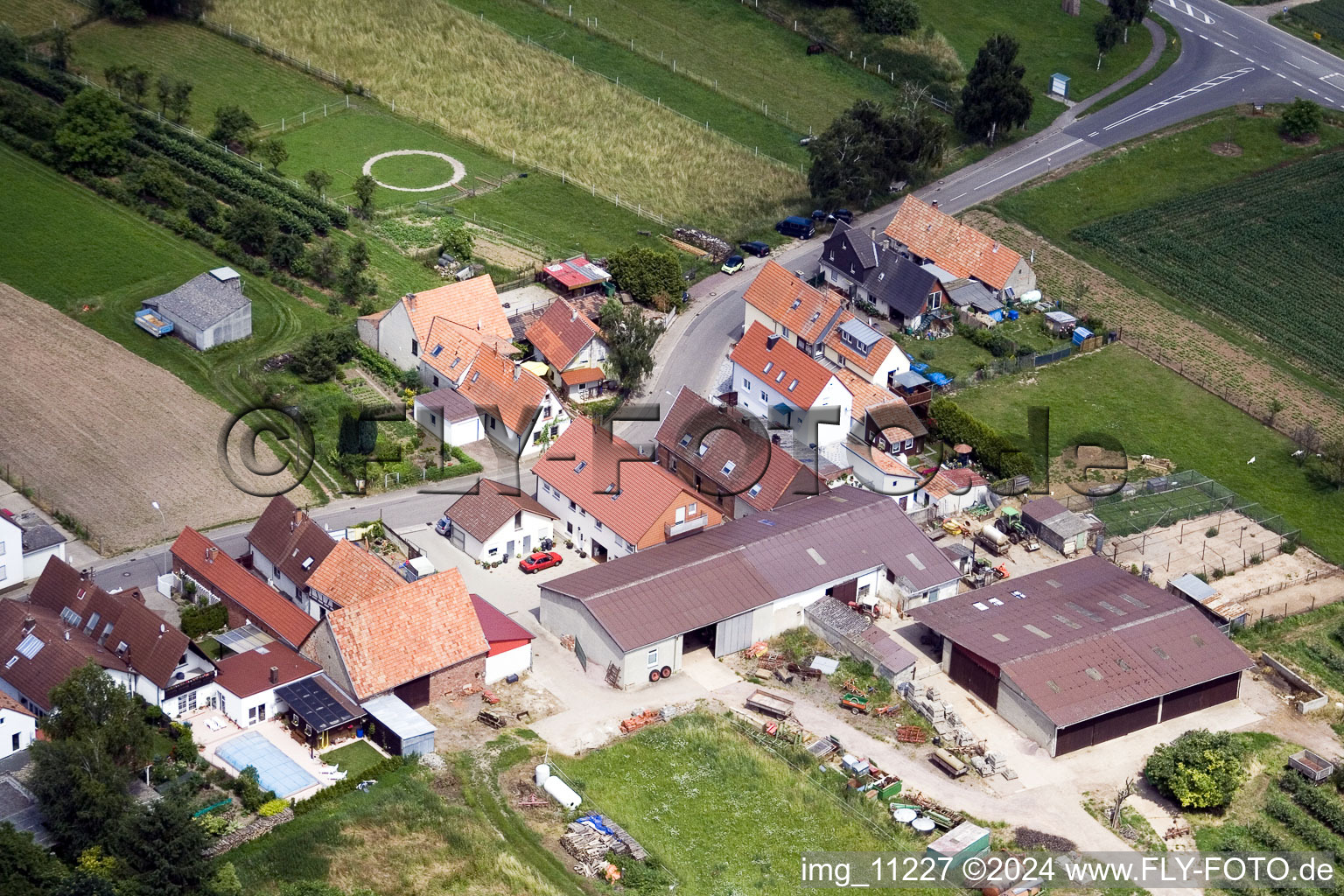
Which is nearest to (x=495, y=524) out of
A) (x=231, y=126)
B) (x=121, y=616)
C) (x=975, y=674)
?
(x=121, y=616)

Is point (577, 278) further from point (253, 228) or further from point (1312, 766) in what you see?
point (1312, 766)

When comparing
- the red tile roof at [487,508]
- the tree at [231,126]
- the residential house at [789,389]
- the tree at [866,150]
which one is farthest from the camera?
the tree at [231,126]

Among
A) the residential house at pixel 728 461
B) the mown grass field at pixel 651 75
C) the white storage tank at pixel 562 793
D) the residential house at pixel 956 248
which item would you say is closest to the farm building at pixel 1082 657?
the residential house at pixel 728 461

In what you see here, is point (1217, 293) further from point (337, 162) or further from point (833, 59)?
point (337, 162)

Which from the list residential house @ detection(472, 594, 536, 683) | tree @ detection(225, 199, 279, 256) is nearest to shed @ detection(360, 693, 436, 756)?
residential house @ detection(472, 594, 536, 683)

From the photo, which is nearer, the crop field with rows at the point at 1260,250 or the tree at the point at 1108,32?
the crop field with rows at the point at 1260,250

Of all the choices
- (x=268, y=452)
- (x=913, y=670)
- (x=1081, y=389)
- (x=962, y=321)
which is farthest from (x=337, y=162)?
(x=913, y=670)

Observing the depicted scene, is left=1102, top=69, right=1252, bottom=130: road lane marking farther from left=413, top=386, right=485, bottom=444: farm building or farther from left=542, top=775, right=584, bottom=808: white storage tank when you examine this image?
left=542, top=775, right=584, bottom=808: white storage tank

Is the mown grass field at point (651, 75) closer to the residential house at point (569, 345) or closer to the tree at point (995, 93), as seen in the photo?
the tree at point (995, 93)
